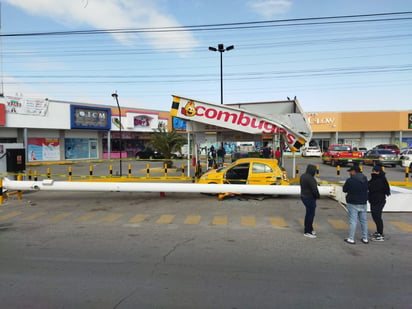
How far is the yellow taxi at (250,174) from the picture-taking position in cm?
1095

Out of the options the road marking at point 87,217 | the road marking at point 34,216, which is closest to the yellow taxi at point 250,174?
the road marking at point 87,217

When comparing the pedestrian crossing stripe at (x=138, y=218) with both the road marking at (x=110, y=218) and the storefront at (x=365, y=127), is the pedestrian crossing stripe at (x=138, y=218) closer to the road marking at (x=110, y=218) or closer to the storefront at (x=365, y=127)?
the road marking at (x=110, y=218)

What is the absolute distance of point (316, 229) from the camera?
7.42 meters

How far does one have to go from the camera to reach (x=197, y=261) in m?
5.29

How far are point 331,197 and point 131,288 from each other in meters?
8.80

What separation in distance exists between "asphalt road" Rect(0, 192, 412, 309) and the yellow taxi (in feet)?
5.62

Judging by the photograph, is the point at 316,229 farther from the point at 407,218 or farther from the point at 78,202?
the point at 78,202

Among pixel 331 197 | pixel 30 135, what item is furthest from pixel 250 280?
pixel 30 135

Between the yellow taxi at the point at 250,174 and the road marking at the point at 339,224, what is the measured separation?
2.99 m

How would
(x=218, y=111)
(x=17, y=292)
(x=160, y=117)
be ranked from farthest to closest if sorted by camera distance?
(x=160, y=117)
(x=218, y=111)
(x=17, y=292)

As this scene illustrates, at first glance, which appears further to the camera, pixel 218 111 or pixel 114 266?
pixel 218 111

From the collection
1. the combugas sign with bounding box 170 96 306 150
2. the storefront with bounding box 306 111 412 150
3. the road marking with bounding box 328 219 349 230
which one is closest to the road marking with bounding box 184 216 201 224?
the road marking with bounding box 328 219 349 230

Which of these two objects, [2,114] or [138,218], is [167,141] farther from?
[2,114]

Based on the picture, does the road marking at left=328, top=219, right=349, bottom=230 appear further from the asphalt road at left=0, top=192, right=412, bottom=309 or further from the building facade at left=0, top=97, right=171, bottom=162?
the building facade at left=0, top=97, right=171, bottom=162
